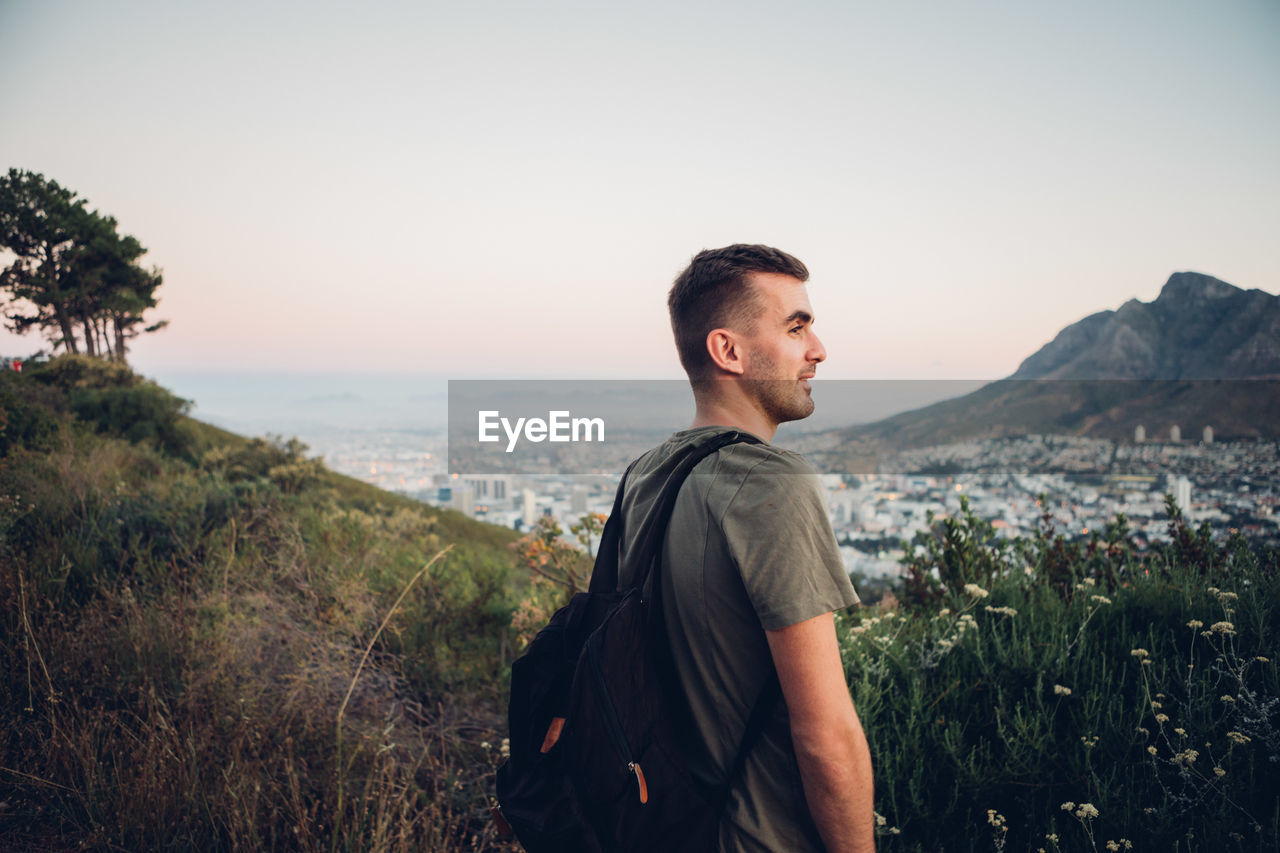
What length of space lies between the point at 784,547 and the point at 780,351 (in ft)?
2.02

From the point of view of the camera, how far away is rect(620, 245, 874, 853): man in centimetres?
124

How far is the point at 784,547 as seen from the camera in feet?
4.03

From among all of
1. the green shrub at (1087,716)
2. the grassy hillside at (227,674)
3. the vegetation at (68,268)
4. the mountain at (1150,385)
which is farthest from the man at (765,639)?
the vegetation at (68,268)

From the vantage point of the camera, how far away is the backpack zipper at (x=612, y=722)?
4.21ft

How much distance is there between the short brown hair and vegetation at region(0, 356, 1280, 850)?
1819 mm

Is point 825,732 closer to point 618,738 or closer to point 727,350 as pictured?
point 618,738

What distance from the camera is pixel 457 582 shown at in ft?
21.8

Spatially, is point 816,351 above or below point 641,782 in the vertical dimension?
above

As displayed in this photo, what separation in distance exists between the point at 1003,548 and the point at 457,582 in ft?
16.5

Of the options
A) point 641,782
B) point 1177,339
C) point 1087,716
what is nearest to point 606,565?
point 641,782

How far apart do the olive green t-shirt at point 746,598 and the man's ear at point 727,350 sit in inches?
12.6

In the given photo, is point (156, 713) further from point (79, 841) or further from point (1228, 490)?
point (1228, 490)

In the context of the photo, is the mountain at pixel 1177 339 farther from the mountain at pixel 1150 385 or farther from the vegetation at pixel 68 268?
the vegetation at pixel 68 268

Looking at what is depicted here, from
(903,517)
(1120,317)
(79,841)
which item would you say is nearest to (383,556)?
(79,841)
